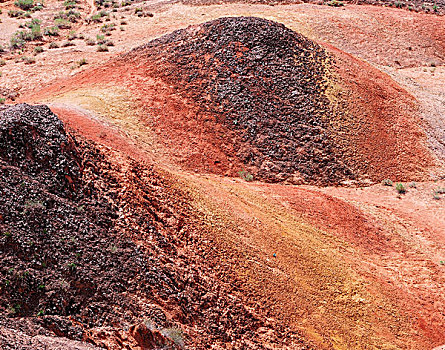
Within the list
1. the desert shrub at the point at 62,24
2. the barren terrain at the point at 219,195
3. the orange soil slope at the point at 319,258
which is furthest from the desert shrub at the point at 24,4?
the orange soil slope at the point at 319,258

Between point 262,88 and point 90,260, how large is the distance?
12.4 meters

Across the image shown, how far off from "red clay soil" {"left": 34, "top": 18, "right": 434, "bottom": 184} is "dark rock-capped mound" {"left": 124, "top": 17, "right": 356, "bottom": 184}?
0.14ft

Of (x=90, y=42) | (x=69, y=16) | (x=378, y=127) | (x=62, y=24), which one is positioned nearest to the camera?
(x=378, y=127)

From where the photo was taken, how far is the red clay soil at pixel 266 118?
639 inches

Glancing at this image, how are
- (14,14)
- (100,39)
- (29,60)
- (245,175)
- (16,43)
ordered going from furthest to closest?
(14,14)
(100,39)
(16,43)
(29,60)
(245,175)

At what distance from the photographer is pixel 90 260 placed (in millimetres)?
7855

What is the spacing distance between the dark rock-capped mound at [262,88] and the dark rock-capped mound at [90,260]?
7.25 meters

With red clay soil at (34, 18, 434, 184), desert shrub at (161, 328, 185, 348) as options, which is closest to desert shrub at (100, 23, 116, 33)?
red clay soil at (34, 18, 434, 184)

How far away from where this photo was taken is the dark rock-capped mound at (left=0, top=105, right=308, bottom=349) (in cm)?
693

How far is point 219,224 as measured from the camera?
10734 millimetres

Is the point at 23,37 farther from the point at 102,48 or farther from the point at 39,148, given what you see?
the point at 39,148

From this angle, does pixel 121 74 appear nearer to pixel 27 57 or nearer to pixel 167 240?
pixel 27 57

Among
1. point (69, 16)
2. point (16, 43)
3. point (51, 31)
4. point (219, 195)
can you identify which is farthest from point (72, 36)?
point (219, 195)

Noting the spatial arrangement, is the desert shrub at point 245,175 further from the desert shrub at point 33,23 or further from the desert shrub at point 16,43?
the desert shrub at point 33,23
